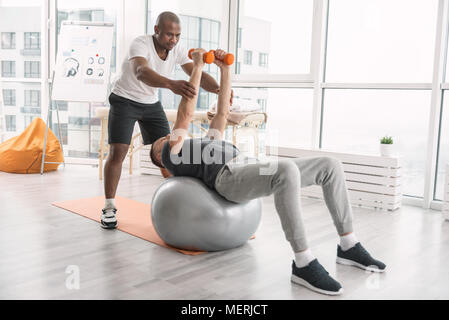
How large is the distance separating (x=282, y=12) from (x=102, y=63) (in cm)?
180

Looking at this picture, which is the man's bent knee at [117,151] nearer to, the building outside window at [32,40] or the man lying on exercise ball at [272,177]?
the man lying on exercise ball at [272,177]

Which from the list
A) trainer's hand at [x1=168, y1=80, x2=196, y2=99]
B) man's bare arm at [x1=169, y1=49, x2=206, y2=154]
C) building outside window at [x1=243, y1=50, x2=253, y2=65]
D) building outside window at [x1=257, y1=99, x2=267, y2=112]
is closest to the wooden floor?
man's bare arm at [x1=169, y1=49, x2=206, y2=154]

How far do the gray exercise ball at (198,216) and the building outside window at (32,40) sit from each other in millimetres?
3695

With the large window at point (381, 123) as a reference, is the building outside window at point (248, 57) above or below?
above

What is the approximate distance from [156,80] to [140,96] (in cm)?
54

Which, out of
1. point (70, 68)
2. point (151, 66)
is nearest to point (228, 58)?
point (151, 66)

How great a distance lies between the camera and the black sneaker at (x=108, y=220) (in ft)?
8.79

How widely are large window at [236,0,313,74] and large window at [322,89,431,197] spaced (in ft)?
1.55

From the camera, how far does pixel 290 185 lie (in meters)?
1.81

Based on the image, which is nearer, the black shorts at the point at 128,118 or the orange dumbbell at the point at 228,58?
the orange dumbbell at the point at 228,58

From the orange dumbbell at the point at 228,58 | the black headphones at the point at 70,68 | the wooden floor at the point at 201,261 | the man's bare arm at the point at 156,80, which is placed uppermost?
the black headphones at the point at 70,68

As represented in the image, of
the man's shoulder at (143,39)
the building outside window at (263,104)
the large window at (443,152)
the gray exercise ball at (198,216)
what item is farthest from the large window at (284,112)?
the gray exercise ball at (198,216)

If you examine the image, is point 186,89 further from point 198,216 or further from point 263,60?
point 263,60

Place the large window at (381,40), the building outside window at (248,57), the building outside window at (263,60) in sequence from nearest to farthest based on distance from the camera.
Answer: the large window at (381,40) → the building outside window at (263,60) → the building outside window at (248,57)
